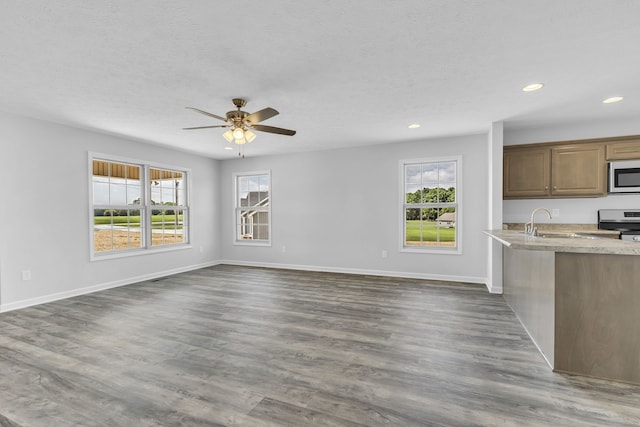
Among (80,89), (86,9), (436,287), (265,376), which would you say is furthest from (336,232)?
(86,9)

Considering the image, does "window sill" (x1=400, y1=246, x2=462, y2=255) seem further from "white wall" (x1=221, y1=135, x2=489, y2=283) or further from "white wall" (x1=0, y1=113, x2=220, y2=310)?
"white wall" (x1=0, y1=113, x2=220, y2=310)

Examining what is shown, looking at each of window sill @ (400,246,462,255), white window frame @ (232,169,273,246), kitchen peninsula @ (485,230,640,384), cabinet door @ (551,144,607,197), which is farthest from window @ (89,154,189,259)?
cabinet door @ (551,144,607,197)

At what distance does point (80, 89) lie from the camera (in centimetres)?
305

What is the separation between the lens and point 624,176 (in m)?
4.13

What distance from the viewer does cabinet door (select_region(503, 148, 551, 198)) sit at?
Answer: 4.46 meters

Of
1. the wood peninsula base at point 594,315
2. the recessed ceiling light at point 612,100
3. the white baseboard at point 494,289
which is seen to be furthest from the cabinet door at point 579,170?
the wood peninsula base at point 594,315

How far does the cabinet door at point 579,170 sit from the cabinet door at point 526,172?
0.11m

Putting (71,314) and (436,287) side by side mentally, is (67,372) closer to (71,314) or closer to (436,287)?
(71,314)

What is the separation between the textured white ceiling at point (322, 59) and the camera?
1905 mm

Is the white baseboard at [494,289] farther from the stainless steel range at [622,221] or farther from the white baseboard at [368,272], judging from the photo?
the stainless steel range at [622,221]

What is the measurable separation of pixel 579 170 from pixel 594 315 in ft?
10.2

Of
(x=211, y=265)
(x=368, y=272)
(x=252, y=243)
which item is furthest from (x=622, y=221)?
(x=211, y=265)

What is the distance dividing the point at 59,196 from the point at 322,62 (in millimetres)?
4220

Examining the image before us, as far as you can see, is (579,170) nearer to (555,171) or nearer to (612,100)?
(555,171)
